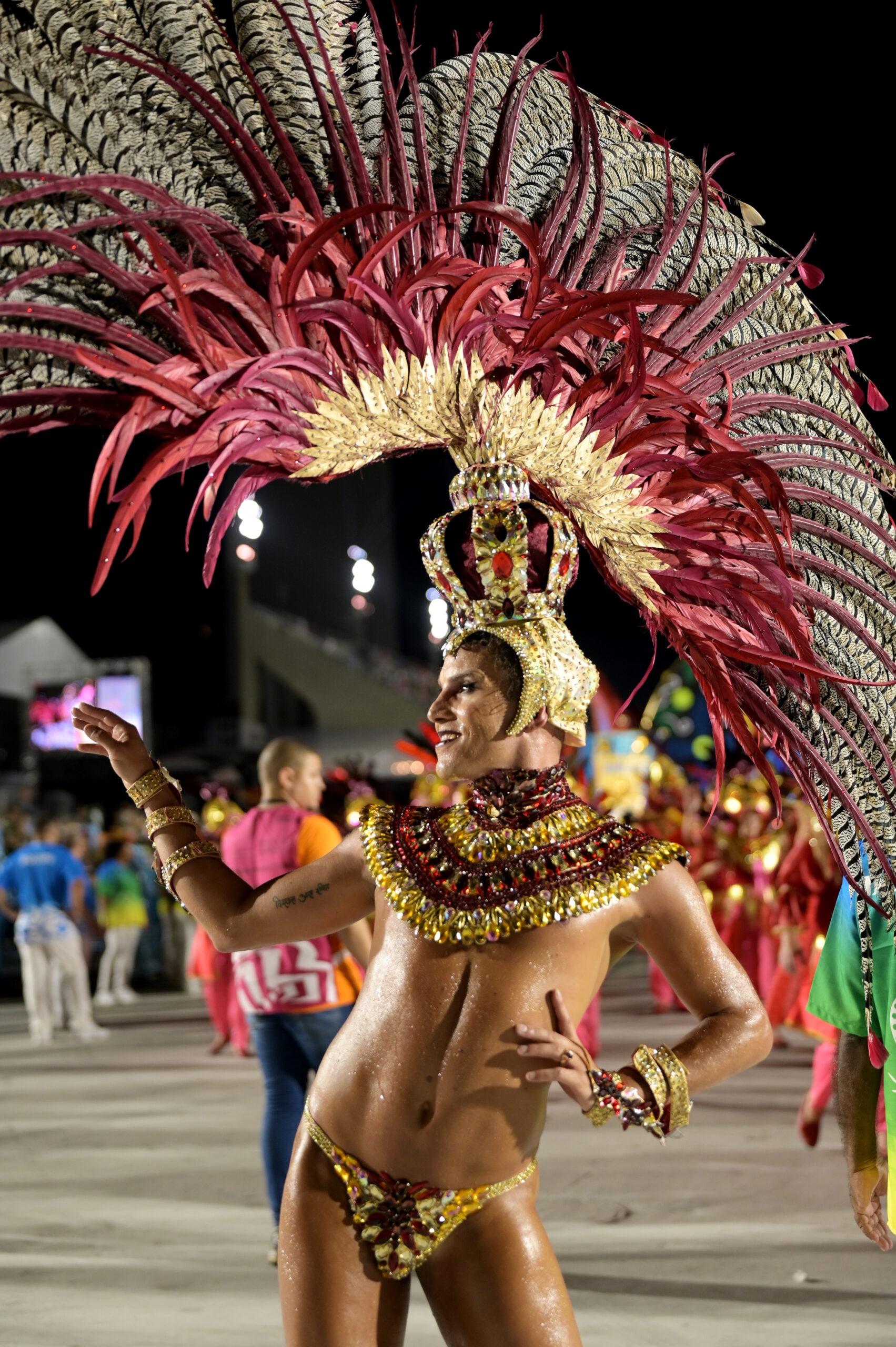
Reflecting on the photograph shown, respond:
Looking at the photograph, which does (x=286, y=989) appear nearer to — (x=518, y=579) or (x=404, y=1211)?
(x=404, y=1211)

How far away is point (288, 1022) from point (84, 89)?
3.37m

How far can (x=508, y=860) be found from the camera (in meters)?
2.30

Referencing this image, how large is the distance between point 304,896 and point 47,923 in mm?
9045

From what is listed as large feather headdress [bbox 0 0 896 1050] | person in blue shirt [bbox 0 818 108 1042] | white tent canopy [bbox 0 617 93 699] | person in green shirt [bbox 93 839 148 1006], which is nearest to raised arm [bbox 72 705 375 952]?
large feather headdress [bbox 0 0 896 1050]

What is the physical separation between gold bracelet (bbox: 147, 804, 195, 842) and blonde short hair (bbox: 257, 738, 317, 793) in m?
2.56

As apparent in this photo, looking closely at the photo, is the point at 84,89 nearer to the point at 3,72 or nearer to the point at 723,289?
the point at 3,72

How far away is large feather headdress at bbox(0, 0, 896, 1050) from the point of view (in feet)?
7.27

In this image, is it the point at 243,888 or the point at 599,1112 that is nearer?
the point at 599,1112

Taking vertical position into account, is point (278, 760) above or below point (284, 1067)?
above

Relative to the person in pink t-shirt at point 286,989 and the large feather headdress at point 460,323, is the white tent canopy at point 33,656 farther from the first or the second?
the large feather headdress at point 460,323

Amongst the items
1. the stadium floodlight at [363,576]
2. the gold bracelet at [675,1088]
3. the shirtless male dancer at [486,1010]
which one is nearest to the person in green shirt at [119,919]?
the stadium floodlight at [363,576]

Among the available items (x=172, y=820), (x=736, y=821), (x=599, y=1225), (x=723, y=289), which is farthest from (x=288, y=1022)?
(x=736, y=821)

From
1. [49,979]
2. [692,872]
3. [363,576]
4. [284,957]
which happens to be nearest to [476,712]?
[284,957]

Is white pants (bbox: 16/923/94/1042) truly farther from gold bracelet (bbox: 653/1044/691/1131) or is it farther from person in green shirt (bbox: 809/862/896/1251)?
gold bracelet (bbox: 653/1044/691/1131)
